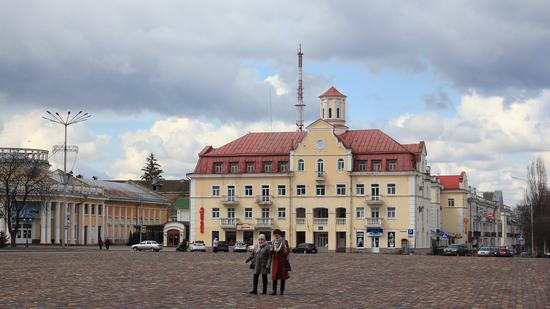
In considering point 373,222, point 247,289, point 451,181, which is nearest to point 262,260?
point 247,289

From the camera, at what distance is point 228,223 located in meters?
106

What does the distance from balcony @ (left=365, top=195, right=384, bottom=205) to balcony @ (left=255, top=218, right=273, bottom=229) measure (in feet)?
37.2

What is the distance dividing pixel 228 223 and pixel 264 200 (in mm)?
4997

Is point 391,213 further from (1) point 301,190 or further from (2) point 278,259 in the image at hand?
(2) point 278,259

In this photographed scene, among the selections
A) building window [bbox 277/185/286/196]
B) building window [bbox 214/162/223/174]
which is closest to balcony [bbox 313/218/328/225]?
building window [bbox 277/185/286/196]

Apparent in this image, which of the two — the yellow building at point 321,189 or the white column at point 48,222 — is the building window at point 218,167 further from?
the white column at point 48,222

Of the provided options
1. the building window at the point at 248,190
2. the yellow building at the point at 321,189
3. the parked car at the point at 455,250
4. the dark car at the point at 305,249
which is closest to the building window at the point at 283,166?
the yellow building at the point at 321,189

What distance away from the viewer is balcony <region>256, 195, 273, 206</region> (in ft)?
344

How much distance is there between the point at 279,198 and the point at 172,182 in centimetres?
7494

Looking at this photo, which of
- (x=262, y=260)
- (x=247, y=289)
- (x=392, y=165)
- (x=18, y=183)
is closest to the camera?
(x=262, y=260)

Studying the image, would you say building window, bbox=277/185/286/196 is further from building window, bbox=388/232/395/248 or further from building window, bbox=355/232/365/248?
building window, bbox=388/232/395/248

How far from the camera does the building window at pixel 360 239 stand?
101 metres

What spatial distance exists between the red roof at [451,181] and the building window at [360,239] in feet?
128

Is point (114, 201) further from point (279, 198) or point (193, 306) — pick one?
point (193, 306)
